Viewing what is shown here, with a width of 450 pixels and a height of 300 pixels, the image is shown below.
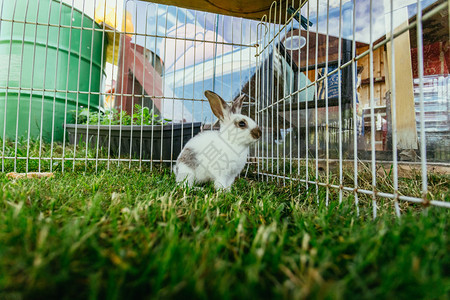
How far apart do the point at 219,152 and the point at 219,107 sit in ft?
1.49

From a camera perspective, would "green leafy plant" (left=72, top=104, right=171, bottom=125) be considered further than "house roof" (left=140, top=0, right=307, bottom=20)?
Yes

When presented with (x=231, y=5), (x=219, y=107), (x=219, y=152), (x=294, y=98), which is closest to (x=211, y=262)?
(x=219, y=152)

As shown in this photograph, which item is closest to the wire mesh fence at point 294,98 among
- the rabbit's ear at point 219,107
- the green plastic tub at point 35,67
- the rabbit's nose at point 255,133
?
the green plastic tub at point 35,67

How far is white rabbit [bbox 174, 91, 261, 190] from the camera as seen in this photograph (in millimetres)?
2205

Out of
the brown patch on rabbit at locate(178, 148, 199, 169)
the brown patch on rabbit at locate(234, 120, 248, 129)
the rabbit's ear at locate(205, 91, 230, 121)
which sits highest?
the rabbit's ear at locate(205, 91, 230, 121)

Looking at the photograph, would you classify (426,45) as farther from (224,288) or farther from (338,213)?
(224,288)

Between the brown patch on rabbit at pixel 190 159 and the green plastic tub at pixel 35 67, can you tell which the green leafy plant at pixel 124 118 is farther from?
the brown patch on rabbit at pixel 190 159

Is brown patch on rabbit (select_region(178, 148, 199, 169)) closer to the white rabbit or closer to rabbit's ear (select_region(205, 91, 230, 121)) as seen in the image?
the white rabbit

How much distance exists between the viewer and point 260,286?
1.93 ft

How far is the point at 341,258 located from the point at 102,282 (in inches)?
24.4

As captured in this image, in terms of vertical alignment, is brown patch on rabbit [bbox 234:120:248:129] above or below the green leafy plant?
below

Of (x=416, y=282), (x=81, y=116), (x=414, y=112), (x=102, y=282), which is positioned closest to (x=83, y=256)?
(x=102, y=282)

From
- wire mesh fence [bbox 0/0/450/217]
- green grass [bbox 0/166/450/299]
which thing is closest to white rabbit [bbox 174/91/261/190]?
wire mesh fence [bbox 0/0/450/217]

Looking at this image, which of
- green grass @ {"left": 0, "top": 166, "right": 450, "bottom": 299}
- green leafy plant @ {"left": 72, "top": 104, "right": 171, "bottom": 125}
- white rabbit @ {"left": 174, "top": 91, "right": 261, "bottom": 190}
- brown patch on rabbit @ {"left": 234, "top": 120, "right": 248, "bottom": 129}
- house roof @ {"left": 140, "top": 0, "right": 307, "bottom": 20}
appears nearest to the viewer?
green grass @ {"left": 0, "top": 166, "right": 450, "bottom": 299}
